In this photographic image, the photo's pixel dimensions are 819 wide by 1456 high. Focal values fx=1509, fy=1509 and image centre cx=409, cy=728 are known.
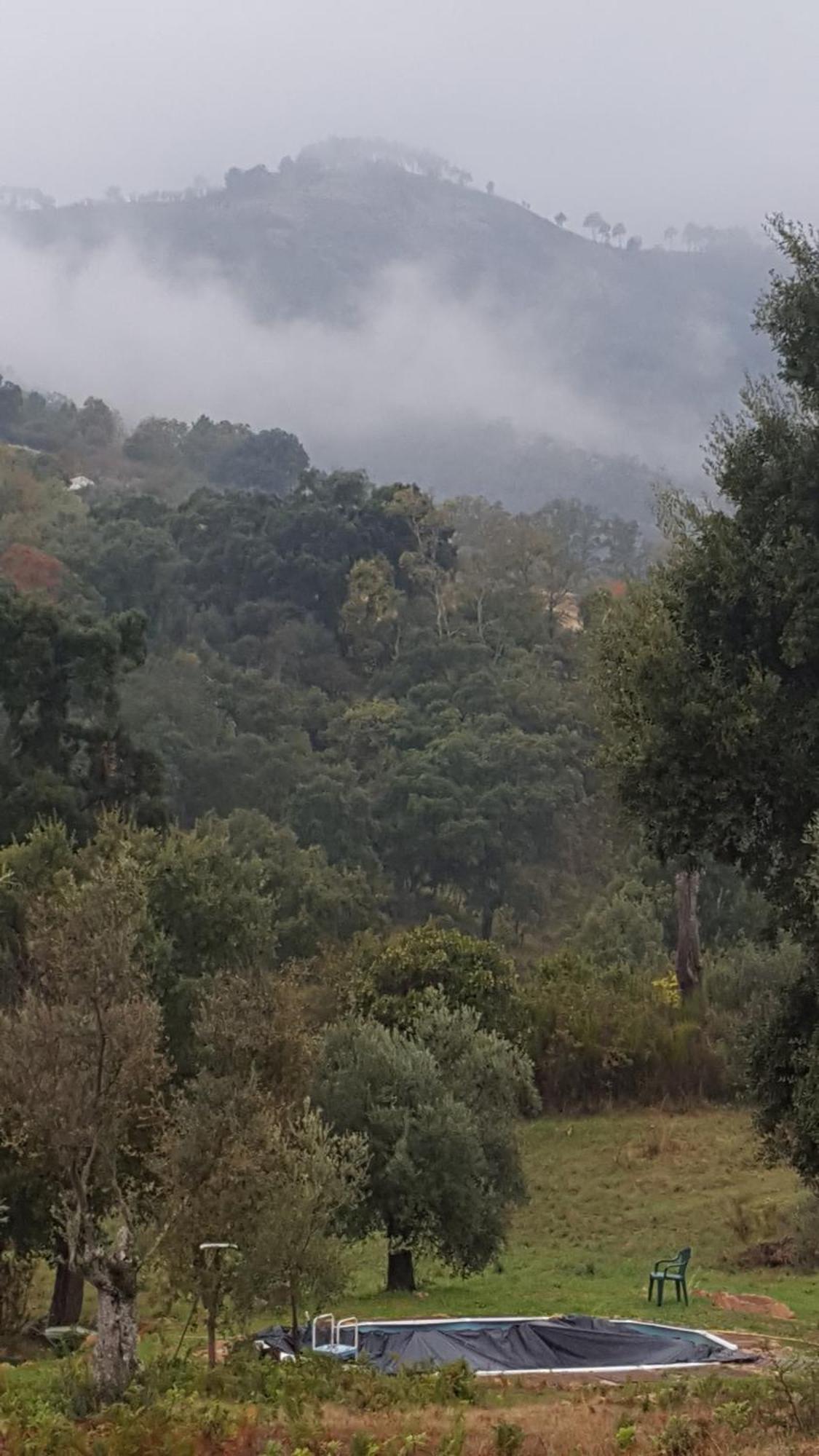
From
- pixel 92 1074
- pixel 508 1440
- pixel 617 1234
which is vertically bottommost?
pixel 617 1234

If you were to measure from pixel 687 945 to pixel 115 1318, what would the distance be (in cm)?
3112

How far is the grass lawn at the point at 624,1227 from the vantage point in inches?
828

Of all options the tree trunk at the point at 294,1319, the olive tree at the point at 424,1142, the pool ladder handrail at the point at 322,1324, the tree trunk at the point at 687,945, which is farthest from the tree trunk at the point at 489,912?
the tree trunk at the point at 294,1319

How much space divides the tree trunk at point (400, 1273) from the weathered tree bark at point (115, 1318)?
10.3m

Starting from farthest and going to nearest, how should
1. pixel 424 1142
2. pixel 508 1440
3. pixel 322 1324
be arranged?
pixel 424 1142, pixel 322 1324, pixel 508 1440

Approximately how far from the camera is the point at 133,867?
14.6m

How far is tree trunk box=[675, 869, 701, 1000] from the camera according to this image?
41781 mm

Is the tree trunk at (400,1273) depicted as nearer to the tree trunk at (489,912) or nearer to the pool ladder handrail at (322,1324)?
the pool ladder handrail at (322,1324)

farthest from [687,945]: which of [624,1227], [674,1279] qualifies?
[674,1279]

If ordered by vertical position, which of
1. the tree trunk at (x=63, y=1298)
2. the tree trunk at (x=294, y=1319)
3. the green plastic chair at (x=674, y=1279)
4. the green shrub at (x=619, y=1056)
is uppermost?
the green shrub at (x=619, y=1056)

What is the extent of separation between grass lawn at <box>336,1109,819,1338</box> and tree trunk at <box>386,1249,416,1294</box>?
30 centimetres

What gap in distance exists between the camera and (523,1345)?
16.9 m

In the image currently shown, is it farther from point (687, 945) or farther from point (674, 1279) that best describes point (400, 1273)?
point (687, 945)

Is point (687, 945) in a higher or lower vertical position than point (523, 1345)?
higher
